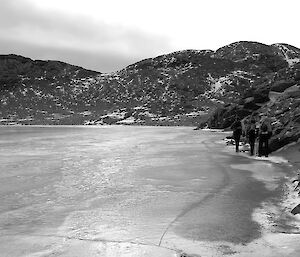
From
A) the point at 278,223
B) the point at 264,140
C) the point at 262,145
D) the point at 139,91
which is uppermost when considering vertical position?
the point at 139,91

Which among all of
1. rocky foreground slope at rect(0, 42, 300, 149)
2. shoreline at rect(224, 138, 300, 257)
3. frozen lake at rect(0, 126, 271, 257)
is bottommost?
frozen lake at rect(0, 126, 271, 257)

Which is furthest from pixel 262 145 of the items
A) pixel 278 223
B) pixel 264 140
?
pixel 278 223

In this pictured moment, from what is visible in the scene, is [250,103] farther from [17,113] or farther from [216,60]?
[216,60]

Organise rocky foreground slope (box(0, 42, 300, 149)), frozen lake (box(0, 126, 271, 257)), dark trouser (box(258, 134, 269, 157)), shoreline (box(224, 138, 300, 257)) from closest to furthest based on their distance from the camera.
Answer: shoreline (box(224, 138, 300, 257)) → frozen lake (box(0, 126, 271, 257)) → dark trouser (box(258, 134, 269, 157)) → rocky foreground slope (box(0, 42, 300, 149))

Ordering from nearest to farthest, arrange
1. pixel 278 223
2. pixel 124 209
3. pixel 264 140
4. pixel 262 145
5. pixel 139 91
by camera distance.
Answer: pixel 278 223 < pixel 124 209 < pixel 262 145 < pixel 264 140 < pixel 139 91

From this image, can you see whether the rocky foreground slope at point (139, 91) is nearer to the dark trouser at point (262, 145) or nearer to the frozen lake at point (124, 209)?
the dark trouser at point (262, 145)

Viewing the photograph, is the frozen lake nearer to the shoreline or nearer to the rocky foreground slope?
the shoreline

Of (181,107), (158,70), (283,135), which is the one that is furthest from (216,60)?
(283,135)

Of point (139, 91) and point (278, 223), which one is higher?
point (139, 91)

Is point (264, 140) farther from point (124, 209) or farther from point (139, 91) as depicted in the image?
point (139, 91)


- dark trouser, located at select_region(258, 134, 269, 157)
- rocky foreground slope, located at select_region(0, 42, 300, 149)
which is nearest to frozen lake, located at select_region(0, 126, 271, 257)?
dark trouser, located at select_region(258, 134, 269, 157)

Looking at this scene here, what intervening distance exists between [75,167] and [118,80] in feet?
509

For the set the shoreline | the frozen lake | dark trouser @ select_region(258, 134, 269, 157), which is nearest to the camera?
the shoreline

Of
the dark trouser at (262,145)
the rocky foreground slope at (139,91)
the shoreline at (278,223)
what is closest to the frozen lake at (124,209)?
the shoreline at (278,223)
